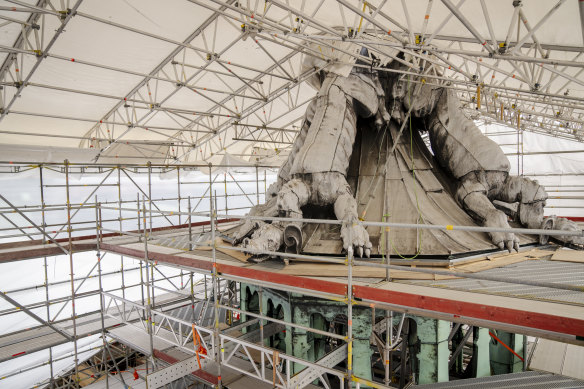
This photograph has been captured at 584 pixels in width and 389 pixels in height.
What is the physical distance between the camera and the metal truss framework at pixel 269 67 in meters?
7.82

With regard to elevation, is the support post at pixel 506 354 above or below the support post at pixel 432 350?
below

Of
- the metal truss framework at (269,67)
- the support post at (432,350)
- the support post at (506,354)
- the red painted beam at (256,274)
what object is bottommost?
the support post at (506,354)

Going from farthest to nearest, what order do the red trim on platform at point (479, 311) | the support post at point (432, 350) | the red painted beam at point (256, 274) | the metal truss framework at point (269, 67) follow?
1. the metal truss framework at point (269, 67)
2. the support post at point (432, 350)
3. the red painted beam at point (256, 274)
4. the red trim on platform at point (479, 311)

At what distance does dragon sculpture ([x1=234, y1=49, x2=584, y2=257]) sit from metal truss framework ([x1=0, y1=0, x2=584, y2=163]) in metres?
0.71

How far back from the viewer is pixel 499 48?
6.34 meters

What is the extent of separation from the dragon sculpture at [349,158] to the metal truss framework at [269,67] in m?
0.71

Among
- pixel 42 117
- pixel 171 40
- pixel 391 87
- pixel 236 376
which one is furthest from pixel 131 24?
pixel 236 376

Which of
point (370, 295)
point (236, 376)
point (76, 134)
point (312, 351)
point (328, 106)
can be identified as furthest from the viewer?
point (76, 134)

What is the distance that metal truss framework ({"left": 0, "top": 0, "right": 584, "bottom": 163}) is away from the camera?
25.6 ft

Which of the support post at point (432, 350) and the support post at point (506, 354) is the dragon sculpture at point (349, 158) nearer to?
the support post at point (432, 350)

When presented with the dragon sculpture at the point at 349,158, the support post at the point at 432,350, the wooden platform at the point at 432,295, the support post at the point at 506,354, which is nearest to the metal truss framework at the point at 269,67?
the dragon sculpture at the point at 349,158

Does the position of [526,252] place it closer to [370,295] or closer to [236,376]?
[370,295]

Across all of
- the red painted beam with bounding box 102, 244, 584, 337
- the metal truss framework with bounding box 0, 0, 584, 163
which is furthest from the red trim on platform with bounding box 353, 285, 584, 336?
the metal truss framework with bounding box 0, 0, 584, 163

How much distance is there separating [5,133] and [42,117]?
4.99ft
